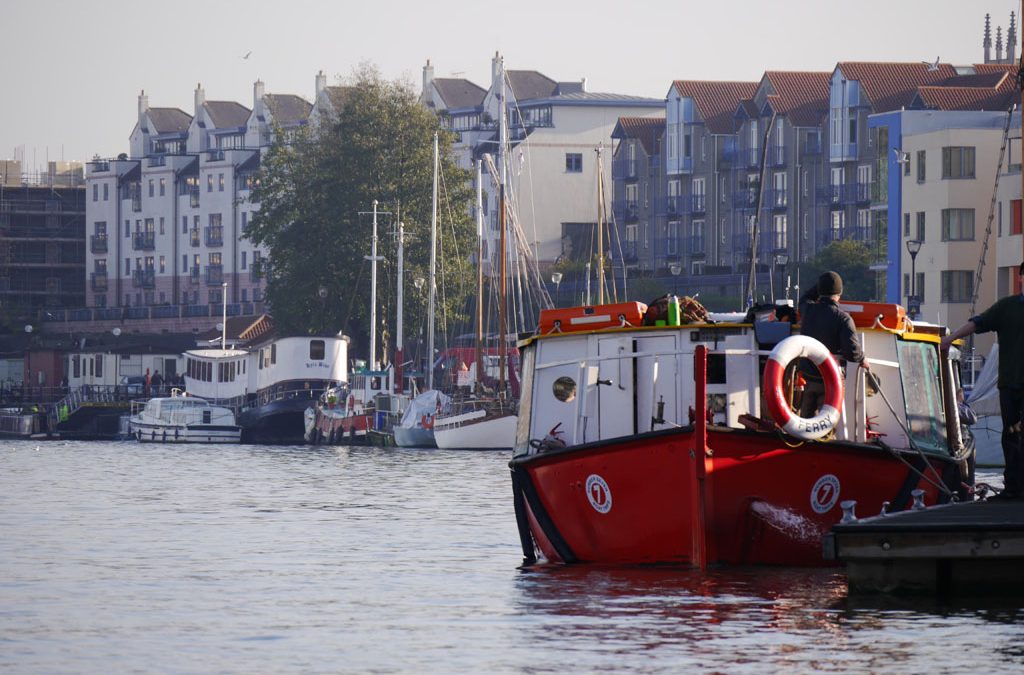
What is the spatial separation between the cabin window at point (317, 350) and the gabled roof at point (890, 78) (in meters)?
35.5

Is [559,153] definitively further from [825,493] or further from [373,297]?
[825,493]

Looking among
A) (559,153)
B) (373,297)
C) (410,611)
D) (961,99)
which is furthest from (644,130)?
(410,611)

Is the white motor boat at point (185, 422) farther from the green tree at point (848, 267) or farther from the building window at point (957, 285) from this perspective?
the building window at point (957, 285)

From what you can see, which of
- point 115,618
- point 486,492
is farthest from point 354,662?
point 486,492

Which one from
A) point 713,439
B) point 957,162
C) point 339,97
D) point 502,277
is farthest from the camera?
point 339,97

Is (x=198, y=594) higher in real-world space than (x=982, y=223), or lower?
lower

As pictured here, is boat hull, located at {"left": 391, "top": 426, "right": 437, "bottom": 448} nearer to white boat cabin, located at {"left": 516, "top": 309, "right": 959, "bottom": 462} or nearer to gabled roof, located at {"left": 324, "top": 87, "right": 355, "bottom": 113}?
gabled roof, located at {"left": 324, "top": 87, "right": 355, "bottom": 113}

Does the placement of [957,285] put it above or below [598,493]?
above

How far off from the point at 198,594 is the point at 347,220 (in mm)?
93069

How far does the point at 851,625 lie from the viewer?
73.1 feet

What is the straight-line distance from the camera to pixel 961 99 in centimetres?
11806

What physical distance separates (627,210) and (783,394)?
130m

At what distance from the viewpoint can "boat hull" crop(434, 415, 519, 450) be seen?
89.8m

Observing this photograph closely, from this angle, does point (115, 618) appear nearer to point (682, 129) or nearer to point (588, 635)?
point (588, 635)
